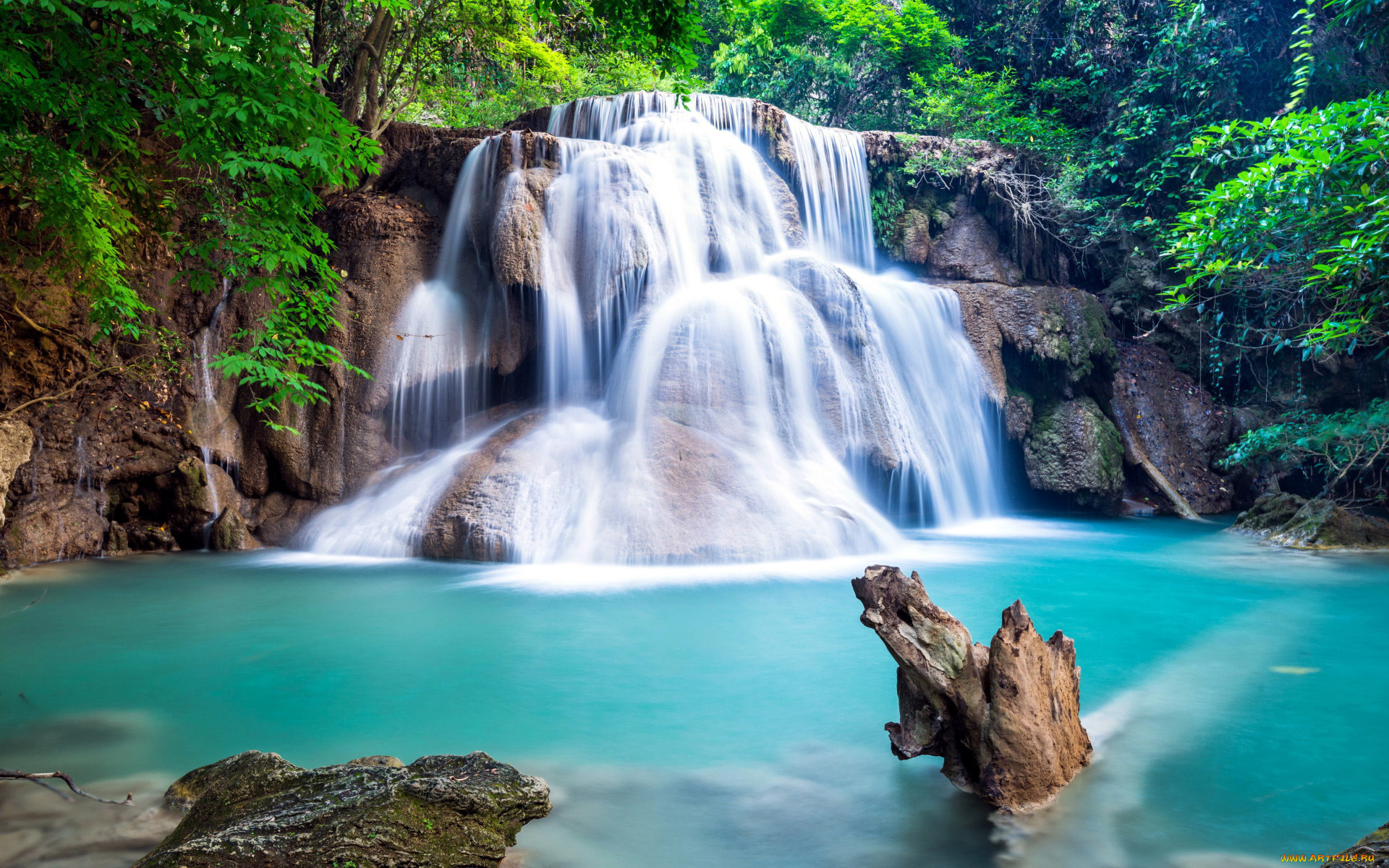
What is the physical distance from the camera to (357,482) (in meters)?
9.81

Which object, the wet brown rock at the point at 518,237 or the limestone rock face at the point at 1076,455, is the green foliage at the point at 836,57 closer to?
the limestone rock face at the point at 1076,455

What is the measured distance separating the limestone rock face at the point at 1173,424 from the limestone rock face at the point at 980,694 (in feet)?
39.5

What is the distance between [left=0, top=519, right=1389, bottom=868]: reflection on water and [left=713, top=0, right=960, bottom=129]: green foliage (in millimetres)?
14766

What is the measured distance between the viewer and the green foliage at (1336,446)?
398 inches

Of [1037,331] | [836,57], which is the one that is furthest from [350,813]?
[836,57]

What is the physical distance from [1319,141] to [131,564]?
40.4 ft

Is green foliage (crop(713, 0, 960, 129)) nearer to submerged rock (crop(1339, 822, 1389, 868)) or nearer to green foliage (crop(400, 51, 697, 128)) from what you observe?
green foliage (crop(400, 51, 697, 128))

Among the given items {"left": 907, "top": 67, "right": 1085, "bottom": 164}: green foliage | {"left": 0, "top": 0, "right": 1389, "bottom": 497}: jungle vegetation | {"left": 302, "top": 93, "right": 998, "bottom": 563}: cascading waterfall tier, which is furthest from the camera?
{"left": 907, "top": 67, "right": 1085, "bottom": 164}: green foliage

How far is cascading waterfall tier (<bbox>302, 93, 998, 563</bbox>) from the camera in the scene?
8.36m

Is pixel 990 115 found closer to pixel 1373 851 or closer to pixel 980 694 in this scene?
pixel 980 694

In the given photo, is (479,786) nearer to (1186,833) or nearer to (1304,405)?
(1186,833)

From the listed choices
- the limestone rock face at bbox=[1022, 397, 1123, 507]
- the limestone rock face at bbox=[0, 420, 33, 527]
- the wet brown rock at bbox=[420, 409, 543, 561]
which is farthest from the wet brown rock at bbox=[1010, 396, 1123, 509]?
the limestone rock face at bbox=[0, 420, 33, 527]

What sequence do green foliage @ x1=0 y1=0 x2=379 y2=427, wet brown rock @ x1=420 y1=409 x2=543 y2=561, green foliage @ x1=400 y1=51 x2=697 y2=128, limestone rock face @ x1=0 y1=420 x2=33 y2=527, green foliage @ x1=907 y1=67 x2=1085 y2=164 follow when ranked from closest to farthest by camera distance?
green foliage @ x1=0 y1=0 x2=379 y2=427 → limestone rock face @ x1=0 y1=420 x2=33 y2=527 → wet brown rock @ x1=420 y1=409 x2=543 y2=561 → green foliage @ x1=907 y1=67 x2=1085 y2=164 → green foliage @ x1=400 y1=51 x2=697 y2=128

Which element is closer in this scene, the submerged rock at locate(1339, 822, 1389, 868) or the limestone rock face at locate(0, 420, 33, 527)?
the submerged rock at locate(1339, 822, 1389, 868)
